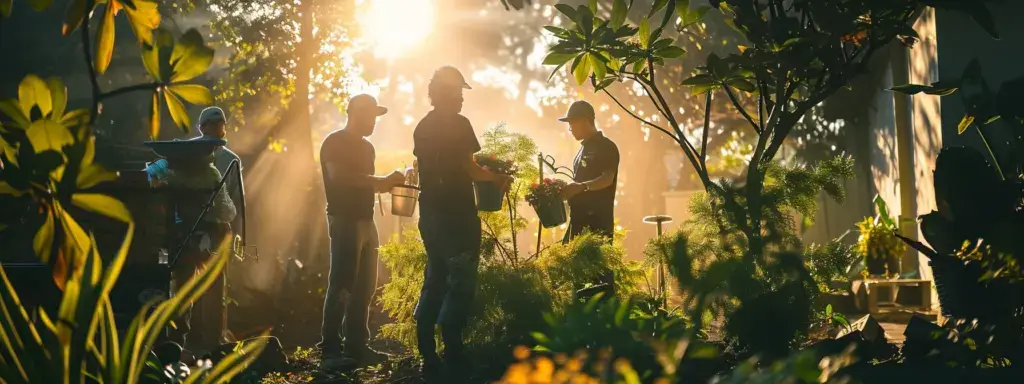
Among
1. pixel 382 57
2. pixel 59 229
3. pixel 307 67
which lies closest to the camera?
pixel 59 229

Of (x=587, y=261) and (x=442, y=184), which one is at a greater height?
(x=442, y=184)

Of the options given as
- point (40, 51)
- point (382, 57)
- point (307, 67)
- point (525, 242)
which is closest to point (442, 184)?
point (307, 67)

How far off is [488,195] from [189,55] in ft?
12.7

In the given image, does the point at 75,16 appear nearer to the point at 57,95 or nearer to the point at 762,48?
the point at 57,95

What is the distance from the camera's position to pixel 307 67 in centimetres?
1484

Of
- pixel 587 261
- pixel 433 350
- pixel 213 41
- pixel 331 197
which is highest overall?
pixel 213 41

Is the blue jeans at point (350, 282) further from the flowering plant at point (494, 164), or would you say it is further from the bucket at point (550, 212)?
the bucket at point (550, 212)

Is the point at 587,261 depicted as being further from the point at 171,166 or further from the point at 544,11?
the point at 544,11

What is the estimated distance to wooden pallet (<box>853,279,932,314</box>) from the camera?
9.89 m

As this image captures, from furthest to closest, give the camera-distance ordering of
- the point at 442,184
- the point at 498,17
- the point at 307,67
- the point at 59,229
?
the point at 498,17 < the point at 307,67 < the point at 442,184 < the point at 59,229

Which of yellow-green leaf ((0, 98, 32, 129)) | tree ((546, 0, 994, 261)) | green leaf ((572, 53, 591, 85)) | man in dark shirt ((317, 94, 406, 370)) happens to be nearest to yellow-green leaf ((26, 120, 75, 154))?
yellow-green leaf ((0, 98, 32, 129))

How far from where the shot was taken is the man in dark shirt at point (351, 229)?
6648mm

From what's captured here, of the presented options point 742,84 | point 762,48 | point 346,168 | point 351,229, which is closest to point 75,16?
point 762,48

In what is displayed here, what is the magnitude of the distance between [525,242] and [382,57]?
9.11m
